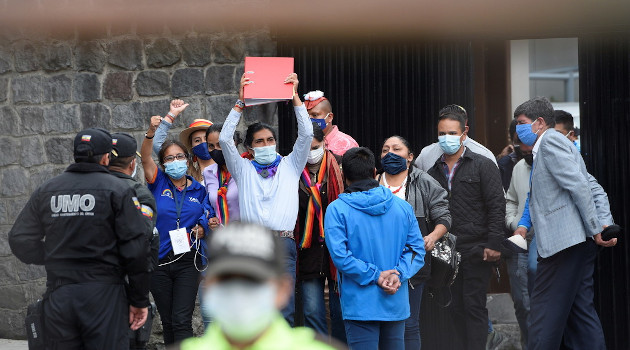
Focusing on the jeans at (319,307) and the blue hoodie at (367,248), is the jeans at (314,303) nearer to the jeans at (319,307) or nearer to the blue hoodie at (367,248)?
the jeans at (319,307)

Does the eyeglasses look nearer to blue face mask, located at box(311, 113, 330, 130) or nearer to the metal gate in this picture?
blue face mask, located at box(311, 113, 330, 130)

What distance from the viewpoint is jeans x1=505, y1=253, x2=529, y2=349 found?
25.8 ft

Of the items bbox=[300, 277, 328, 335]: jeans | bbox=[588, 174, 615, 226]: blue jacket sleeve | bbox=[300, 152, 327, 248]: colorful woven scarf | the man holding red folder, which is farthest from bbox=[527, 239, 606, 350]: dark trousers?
the man holding red folder

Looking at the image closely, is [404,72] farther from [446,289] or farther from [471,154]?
[446,289]

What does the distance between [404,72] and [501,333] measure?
2.51 metres

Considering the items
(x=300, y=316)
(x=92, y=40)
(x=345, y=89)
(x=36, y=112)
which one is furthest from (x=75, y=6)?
(x=300, y=316)

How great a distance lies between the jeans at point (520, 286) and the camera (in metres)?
7.87

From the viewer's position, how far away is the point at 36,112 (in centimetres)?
848

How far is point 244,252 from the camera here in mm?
2395

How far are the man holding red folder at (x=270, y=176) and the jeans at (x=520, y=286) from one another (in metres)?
2.24

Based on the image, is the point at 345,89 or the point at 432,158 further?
the point at 345,89

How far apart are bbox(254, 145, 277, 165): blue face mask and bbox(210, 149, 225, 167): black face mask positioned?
1.34 feet

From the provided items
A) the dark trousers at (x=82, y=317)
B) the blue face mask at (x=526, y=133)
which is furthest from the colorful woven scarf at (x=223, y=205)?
the blue face mask at (x=526, y=133)

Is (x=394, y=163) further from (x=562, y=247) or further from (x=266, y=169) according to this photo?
(x=562, y=247)
